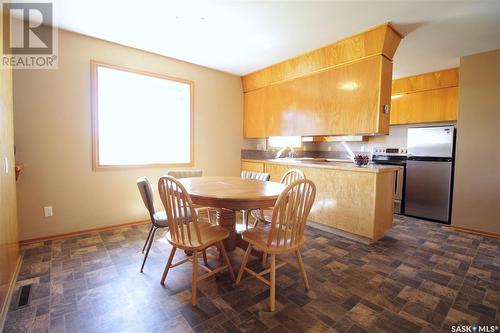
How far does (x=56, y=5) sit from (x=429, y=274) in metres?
4.36

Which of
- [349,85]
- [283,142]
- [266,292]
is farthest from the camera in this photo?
[283,142]

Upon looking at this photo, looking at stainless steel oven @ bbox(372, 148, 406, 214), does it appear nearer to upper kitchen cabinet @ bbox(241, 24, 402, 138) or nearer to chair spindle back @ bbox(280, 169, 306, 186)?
upper kitchen cabinet @ bbox(241, 24, 402, 138)

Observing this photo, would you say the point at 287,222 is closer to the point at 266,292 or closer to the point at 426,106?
the point at 266,292

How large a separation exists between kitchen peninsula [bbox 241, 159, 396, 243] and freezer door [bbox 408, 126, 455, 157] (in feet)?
4.56

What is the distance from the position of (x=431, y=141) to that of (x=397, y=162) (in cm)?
65

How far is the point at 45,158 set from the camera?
2.67 metres

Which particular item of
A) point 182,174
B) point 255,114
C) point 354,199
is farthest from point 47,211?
point 354,199

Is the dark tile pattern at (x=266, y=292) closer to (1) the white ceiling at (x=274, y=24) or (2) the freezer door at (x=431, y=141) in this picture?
(2) the freezer door at (x=431, y=141)

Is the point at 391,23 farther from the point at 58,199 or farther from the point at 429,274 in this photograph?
the point at 58,199

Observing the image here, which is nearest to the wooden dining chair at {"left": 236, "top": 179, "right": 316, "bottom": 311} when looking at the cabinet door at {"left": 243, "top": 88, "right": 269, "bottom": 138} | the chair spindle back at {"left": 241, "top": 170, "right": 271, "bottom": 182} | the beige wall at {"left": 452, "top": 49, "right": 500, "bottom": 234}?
the chair spindle back at {"left": 241, "top": 170, "right": 271, "bottom": 182}

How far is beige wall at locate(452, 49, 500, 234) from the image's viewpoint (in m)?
3.03

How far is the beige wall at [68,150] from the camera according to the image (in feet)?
8.45

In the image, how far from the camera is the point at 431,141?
3.82m

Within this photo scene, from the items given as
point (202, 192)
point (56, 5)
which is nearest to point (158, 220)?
point (202, 192)
